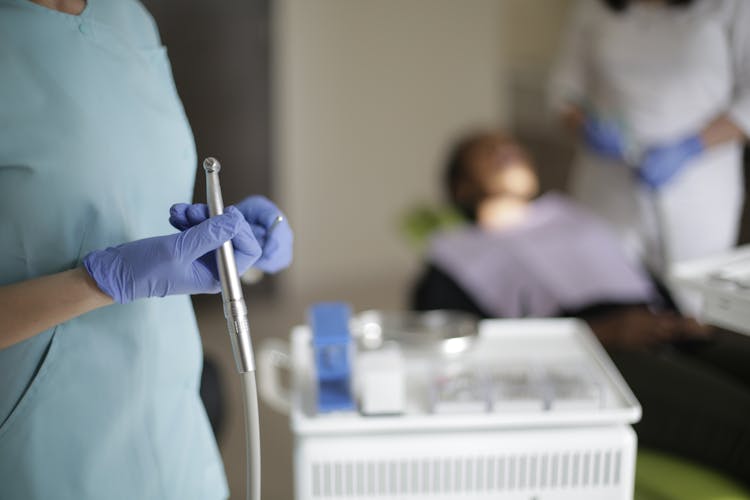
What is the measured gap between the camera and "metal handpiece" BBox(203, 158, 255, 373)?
0.80 metres

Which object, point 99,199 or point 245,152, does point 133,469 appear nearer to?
point 99,199

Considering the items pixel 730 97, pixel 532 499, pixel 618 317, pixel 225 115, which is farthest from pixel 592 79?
pixel 225 115

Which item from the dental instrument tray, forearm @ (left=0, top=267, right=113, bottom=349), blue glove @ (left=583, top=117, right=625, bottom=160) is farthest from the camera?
blue glove @ (left=583, top=117, right=625, bottom=160)

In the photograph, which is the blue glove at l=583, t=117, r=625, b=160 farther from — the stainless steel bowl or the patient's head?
the stainless steel bowl

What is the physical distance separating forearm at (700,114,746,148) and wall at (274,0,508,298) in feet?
6.72

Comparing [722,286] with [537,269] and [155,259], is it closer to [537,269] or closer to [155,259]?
[155,259]

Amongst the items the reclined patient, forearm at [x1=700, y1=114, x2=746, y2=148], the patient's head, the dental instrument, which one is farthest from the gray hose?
the patient's head

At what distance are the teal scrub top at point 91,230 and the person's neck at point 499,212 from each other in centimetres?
145

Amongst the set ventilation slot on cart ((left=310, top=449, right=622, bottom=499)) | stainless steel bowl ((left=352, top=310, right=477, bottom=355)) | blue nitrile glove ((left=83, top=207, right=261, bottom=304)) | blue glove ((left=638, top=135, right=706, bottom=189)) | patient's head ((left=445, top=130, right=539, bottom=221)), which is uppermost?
blue nitrile glove ((left=83, top=207, right=261, bottom=304))

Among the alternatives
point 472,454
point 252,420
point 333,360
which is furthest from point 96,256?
point 472,454

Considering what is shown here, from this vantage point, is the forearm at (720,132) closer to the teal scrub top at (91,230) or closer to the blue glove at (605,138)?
the blue glove at (605,138)

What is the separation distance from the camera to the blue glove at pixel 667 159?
167cm

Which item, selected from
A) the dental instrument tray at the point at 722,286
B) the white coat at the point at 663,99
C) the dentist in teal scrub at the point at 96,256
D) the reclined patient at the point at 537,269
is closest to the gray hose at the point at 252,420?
the dentist in teal scrub at the point at 96,256

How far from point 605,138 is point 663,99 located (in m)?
0.16
